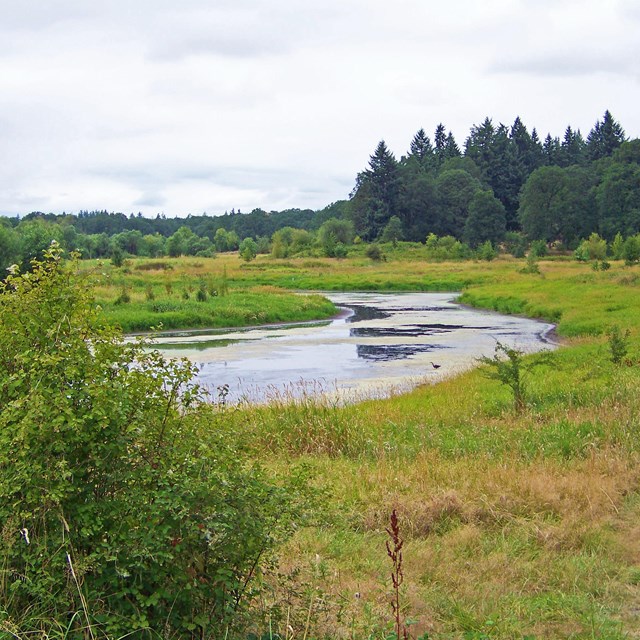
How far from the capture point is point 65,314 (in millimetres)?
4742

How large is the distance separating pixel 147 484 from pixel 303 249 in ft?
347

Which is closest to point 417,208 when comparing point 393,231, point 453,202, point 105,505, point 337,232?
point 453,202

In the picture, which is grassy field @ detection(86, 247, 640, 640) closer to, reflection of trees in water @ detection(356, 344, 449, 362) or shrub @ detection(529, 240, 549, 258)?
reflection of trees in water @ detection(356, 344, 449, 362)

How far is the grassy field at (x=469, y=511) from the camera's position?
5363mm

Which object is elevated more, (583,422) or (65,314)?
(65,314)

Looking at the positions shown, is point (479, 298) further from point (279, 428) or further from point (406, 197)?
point (406, 197)

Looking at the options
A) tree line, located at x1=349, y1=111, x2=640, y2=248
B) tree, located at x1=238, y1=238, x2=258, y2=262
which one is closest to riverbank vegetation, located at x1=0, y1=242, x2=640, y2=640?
tree, located at x1=238, y1=238, x2=258, y2=262

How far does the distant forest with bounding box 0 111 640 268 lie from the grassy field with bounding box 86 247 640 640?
66.9m

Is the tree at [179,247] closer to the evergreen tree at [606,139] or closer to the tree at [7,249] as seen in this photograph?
the tree at [7,249]

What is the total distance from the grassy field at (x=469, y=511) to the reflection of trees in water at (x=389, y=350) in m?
9.59

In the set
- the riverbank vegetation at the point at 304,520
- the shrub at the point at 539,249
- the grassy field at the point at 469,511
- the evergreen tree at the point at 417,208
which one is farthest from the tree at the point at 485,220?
the riverbank vegetation at the point at 304,520

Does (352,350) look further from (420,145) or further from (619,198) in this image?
(420,145)

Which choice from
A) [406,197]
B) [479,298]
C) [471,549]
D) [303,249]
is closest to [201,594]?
[471,549]

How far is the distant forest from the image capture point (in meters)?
102
